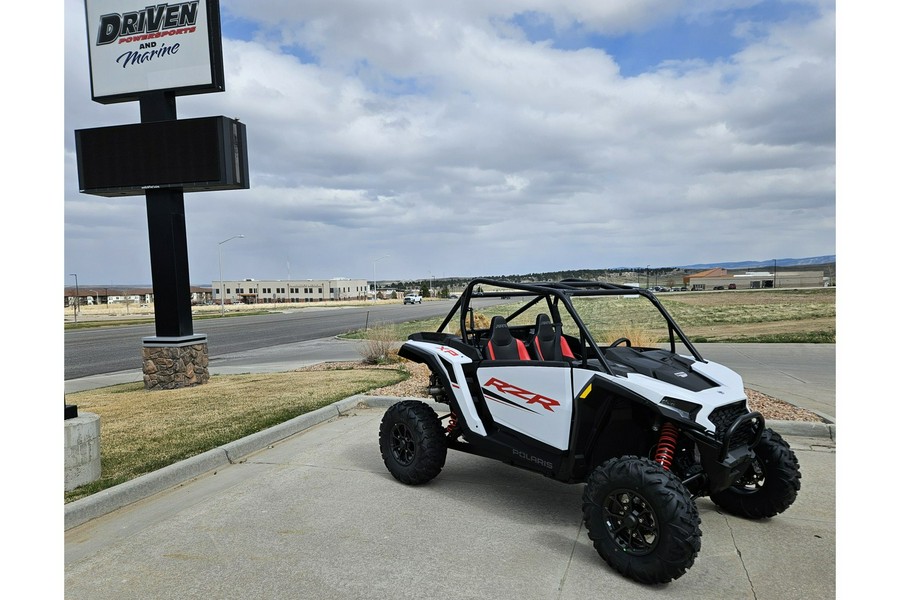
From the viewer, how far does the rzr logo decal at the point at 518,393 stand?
430 cm

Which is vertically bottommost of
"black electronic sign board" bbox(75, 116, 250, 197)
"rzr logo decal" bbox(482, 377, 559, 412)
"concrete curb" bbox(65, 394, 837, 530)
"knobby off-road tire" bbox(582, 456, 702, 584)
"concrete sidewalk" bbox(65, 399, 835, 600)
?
"concrete sidewalk" bbox(65, 399, 835, 600)

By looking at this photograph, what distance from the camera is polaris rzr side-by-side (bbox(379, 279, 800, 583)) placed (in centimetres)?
362

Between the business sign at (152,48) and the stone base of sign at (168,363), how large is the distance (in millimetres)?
4782

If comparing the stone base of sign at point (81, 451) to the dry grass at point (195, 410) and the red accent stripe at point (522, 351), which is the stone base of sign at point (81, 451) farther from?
the red accent stripe at point (522, 351)

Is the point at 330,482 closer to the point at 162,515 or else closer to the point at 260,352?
the point at 162,515

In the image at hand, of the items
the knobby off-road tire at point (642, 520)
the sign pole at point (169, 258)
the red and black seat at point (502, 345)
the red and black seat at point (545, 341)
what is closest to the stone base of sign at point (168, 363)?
the sign pole at point (169, 258)

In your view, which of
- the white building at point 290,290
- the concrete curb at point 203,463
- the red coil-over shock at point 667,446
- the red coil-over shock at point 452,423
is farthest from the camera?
the white building at point 290,290

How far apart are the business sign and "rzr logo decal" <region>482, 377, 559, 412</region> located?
9560 millimetres

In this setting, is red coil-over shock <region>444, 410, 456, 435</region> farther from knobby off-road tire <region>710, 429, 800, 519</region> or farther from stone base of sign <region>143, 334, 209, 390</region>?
stone base of sign <region>143, 334, 209, 390</region>

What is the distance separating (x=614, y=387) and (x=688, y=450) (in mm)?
814

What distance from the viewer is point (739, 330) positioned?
21.1m

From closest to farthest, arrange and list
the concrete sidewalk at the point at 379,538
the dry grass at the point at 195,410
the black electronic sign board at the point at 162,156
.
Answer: the concrete sidewalk at the point at 379,538 → the dry grass at the point at 195,410 → the black electronic sign board at the point at 162,156

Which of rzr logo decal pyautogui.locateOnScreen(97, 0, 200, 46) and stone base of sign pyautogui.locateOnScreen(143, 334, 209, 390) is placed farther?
rzr logo decal pyautogui.locateOnScreen(97, 0, 200, 46)

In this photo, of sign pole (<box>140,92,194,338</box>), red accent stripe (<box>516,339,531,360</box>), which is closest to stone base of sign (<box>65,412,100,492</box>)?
red accent stripe (<box>516,339,531,360</box>)
